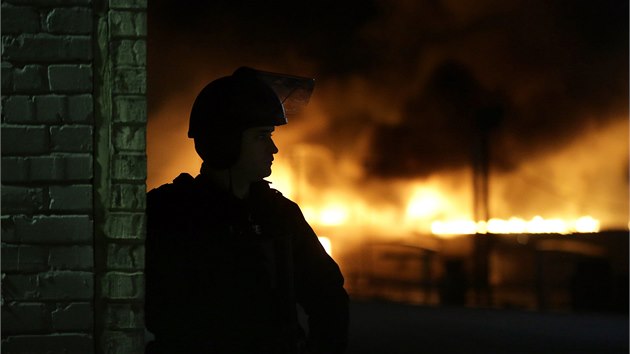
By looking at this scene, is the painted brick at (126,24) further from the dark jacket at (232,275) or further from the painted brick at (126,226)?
the dark jacket at (232,275)

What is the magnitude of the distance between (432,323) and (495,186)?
116 feet

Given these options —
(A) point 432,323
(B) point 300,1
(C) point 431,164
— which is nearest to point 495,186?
(C) point 431,164

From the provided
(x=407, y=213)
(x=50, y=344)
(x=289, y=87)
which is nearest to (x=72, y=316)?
(x=50, y=344)

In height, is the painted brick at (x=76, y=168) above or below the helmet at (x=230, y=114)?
below

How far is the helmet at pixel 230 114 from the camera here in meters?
3.36

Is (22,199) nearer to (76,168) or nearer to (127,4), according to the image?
(76,168)

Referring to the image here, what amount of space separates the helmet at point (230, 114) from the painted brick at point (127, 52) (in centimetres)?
53

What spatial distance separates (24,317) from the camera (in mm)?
2877

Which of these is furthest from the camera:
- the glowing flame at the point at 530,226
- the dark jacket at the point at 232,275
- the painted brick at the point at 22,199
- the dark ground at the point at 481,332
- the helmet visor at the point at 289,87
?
the glowing flame at the point at 530,226

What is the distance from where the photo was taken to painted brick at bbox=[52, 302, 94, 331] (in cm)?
289

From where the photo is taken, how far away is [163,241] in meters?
3.28

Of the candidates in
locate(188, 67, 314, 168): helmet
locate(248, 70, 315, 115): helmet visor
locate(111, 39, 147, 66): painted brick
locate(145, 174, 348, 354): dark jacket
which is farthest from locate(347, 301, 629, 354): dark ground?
locate(111, 39, 147, 66): painted brick

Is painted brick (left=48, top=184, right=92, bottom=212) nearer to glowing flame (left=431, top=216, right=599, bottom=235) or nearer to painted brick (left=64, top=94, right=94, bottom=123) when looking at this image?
painted brick (left=64, top=94, right=94, bottom=123)

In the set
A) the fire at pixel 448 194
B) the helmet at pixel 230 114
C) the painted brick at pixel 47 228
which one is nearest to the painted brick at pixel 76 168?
the painted brick at pixel 47 228
